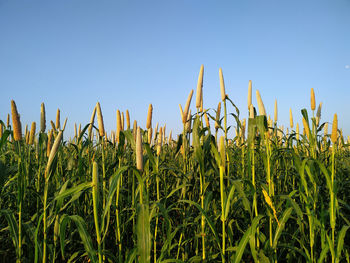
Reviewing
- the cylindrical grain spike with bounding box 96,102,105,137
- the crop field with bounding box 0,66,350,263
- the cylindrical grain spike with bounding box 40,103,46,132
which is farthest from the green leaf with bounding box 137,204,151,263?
the cylindrical grain spike with bounding box 40,103,46,132

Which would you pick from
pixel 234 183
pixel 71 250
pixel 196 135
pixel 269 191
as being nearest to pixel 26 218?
pixel 71 250

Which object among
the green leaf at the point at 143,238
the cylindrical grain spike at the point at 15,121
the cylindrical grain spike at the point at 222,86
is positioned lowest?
the green leaf at the point at 143,238

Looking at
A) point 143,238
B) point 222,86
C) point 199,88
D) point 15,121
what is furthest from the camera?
point 199,88

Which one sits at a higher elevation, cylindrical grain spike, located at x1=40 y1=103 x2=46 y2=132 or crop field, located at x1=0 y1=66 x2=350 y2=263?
cylindrical grain spike, located at x1=40 y1=103 x2=46 y2=132

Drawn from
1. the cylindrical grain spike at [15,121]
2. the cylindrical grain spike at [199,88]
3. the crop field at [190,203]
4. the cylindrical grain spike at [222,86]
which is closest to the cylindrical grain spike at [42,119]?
the crop field at [190,203]

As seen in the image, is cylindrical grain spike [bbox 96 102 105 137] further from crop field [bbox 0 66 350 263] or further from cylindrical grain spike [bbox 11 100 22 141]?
cylindrical grain spike [bbox 11 100 22 141]

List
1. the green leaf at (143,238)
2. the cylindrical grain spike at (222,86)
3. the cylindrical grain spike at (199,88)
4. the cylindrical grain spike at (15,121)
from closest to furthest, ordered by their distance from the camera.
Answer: the green leaf at (143,238), the cylindrical grain spike at (15,121), the cylindrical grain spike at (222,86), the cylindrical grain spike at (199,88)

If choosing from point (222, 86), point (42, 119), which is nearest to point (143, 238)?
point (222, 86)

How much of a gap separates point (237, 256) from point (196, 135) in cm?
86

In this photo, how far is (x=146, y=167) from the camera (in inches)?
76.9

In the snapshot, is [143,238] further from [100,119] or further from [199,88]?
[199,88]

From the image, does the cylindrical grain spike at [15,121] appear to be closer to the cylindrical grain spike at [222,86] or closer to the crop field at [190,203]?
the crop field at [190,203]

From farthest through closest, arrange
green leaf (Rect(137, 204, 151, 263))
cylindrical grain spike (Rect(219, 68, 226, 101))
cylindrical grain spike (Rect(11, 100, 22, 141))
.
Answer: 1. cylindrical grain spike (Rect(219, 68, 226, 101))
2. cylindrical grain spike (Rect(11, 100, 22, 141))
3. green leaf (Rect(137, 204, 151, 263))

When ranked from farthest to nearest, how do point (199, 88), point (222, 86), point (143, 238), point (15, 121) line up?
point (199, 88)
point (222, 86)
point (15, 121)
point (143, 238)
